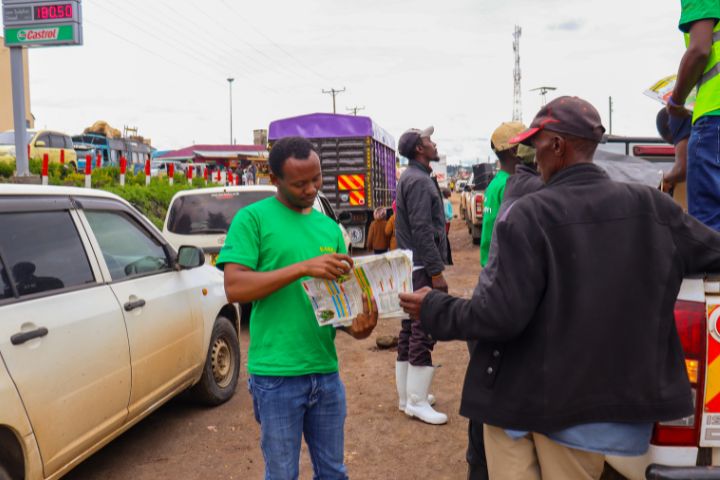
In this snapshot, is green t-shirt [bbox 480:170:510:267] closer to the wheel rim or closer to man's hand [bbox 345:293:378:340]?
man's hand [bbox 345:293:378:340]

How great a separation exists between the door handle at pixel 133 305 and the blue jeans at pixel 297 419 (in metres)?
1.54

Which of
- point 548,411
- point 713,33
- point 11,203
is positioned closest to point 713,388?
point 548,411

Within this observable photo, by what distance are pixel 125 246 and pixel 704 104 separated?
348cm

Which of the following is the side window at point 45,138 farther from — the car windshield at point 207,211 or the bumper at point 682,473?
the bumper at point 682,473

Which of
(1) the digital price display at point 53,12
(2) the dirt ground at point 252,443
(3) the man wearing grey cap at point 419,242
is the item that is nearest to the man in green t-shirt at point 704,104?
(3) the man wearing grey cap at point 419,242

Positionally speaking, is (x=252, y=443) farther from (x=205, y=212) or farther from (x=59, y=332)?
(x=205, y=212)

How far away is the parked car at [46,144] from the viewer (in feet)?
65.6

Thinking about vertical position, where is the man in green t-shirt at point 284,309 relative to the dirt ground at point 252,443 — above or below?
above

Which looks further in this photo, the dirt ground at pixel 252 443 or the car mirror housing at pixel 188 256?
the car mirror housing at pixel 188 256

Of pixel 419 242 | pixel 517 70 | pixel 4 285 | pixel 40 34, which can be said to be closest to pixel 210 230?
pixel 419 242

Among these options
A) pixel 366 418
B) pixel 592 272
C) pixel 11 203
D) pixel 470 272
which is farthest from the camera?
pixel 470 272

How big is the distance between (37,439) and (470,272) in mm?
10493

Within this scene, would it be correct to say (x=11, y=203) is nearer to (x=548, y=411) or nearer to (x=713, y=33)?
(x=548, y=411)

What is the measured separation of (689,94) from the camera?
3279 mm
